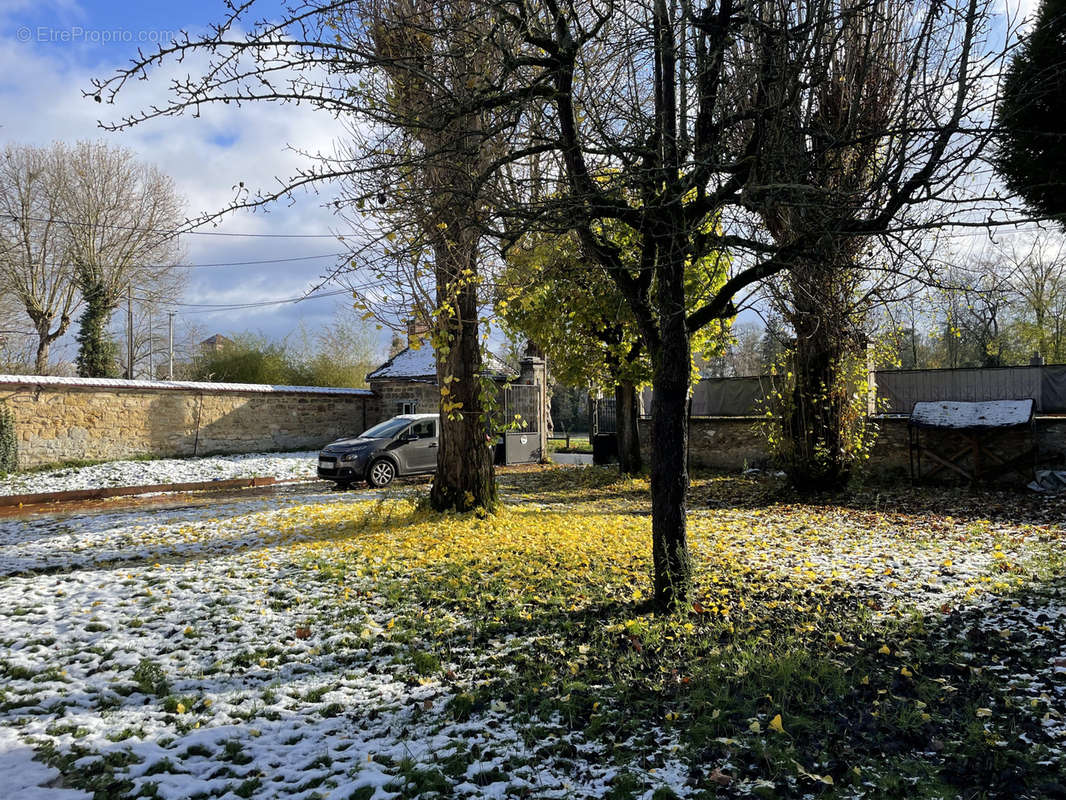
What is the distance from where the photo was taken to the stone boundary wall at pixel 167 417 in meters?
14.0

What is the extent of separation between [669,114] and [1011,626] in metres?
4.36

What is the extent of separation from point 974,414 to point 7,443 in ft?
65.3

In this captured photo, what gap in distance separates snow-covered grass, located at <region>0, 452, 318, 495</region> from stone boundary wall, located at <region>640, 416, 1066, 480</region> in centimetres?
Answer: 948

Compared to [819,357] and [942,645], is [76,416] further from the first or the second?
[942,645]

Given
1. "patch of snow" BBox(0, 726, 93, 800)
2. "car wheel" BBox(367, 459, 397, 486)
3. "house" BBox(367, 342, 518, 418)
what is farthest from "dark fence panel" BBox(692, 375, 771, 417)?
"patch of snow" BBox(0, 726, 93, 800)

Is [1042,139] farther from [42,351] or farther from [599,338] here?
[42,351]

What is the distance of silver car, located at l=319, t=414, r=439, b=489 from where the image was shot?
12.8 metres

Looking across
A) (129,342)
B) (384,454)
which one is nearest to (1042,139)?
(384,454)

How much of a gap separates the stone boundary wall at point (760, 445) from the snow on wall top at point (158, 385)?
35.0ft

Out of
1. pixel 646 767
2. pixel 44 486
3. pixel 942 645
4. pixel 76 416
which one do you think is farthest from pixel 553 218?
pixel 76 416

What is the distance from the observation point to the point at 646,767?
106 inches

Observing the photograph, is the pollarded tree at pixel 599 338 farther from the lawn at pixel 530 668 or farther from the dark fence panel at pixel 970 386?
the dark fence panel at pixel 970 386

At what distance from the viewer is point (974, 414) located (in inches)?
422

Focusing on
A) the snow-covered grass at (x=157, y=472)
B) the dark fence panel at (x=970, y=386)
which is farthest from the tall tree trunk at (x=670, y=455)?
the dark fence panel at (x=970, y=386)
